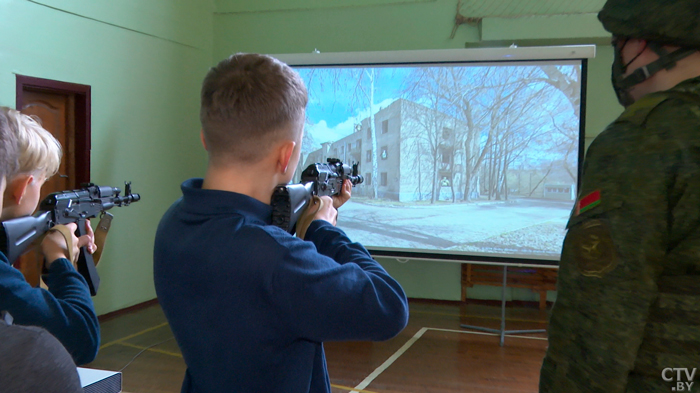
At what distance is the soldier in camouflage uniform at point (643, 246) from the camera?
0.78m

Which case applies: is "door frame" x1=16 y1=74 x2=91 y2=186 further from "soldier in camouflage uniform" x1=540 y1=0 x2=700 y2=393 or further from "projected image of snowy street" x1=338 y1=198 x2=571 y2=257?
"soldier in camouflage uniform" x1=540 y1=0 x2=700 y2=393

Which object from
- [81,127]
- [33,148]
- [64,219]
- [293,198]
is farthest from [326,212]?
[81,127]

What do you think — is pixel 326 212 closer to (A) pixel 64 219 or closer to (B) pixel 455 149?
(A) pixel 64 219

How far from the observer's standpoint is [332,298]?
0.89 meters

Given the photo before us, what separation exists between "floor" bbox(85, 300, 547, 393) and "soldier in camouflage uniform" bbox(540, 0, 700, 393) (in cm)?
277

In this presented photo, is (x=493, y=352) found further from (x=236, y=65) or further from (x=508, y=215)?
(x=236, y=65)

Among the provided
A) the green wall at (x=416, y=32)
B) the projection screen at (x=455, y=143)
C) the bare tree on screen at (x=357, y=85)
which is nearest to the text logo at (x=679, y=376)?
the projection screen at (x=455, y=143)

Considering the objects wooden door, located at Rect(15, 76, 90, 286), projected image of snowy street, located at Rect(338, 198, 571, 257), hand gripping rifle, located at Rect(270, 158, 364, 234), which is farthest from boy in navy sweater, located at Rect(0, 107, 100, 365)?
projected image of snowy street, located at Rect(338, 198, 571, 257)

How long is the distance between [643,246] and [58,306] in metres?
1.37

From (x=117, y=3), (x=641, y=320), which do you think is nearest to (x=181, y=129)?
(x=117, y=3)

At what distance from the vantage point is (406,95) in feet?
15.7

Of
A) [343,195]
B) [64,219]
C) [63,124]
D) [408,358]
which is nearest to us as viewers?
[343,195]

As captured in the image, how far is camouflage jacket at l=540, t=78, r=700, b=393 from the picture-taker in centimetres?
77

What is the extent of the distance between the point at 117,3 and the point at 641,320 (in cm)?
497
